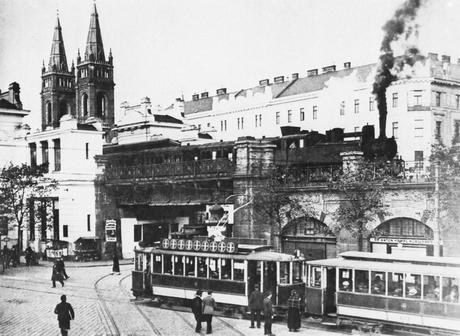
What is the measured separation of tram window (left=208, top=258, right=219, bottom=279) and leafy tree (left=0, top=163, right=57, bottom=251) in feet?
65.9

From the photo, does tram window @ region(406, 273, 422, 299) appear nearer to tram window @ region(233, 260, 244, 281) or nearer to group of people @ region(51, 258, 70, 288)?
tram window @ region(233, 260, 244, 281)

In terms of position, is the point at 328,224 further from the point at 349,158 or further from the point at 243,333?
the point at 243,333

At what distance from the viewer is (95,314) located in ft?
71.2

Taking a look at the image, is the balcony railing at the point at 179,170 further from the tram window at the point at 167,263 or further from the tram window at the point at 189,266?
the tram window at the point at 189,266

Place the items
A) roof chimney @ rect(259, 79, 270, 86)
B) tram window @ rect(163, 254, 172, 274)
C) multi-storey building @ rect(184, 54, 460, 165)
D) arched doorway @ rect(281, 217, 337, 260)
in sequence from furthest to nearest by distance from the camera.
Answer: roof chimney @ rect(259, 79, 270, 86) < multi-storey building @ rect(184, 54, 460, 165) < arched doorway @ rect(281, 217, 337, 260) < tram window @ rect(163, 254, 172, 274)

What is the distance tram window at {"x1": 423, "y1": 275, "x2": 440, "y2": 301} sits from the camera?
17125 millimetres

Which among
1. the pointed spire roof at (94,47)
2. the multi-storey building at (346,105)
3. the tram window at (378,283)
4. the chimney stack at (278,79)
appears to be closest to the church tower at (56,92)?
the pointed spire roof at (94,47)

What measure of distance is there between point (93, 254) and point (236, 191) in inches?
666

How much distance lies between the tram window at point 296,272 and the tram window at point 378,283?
2.87m

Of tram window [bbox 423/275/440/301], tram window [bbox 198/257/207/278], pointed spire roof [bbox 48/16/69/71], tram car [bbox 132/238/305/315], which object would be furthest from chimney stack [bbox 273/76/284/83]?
tram window [bbox 423/275/440/301]

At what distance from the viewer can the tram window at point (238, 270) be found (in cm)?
2099

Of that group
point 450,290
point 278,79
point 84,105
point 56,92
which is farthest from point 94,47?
point 450,290

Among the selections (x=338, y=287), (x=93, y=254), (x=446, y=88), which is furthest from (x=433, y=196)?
(x=446, y=88)

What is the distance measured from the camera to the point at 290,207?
2875cm
